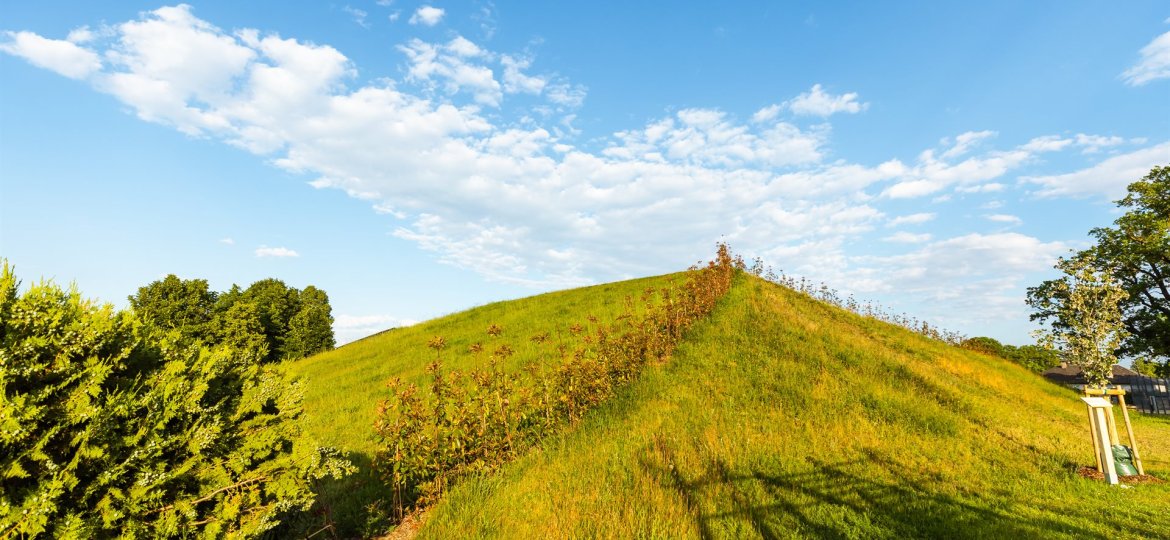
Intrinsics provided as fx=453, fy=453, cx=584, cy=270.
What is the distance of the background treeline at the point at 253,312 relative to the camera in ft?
102

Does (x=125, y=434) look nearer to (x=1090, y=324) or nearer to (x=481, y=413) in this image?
(x=481, y=413)

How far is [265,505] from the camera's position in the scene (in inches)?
151

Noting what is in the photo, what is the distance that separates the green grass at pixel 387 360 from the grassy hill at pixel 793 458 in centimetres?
11

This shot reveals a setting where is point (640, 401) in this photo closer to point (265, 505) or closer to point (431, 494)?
point (431, 494)

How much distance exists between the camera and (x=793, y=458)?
7.19 m

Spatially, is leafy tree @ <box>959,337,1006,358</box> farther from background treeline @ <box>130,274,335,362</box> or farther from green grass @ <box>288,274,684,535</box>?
background treeline @ <box>130,274,335,362</box>

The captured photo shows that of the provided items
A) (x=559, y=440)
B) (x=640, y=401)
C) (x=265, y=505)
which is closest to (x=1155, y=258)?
(x=640, y=401)

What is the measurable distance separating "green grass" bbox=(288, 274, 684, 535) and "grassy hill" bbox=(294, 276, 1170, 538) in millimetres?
108

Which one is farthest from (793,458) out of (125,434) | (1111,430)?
(125,434)

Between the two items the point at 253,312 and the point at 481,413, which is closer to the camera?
the point at 481,413

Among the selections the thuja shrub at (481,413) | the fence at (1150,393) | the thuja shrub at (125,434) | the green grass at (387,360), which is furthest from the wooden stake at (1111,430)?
the fence at (1150,393)

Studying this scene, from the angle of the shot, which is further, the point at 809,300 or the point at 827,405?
the point at 809,300

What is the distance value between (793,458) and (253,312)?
1424 inches

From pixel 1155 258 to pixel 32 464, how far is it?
125 feet
